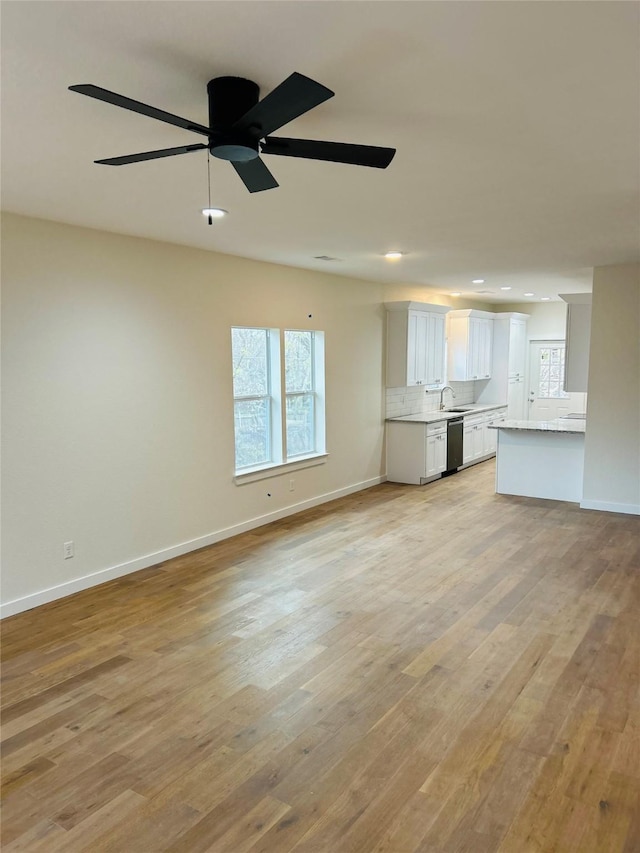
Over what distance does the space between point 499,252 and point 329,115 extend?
3.52m

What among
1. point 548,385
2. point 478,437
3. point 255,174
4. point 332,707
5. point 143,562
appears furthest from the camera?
point 548,385

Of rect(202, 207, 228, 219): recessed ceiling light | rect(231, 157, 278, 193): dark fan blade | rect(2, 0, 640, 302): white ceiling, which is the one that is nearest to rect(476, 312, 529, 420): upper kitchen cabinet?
rect(2, 0, 640, 302): white ceiling

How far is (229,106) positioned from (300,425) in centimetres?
481

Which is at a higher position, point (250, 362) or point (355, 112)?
point (355, 112)

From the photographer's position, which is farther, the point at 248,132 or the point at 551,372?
the point at 551,372

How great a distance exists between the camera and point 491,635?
11.8 ft

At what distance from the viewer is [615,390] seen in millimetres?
6223

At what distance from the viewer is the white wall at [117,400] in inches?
154

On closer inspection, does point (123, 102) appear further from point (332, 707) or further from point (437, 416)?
point (437, 416)

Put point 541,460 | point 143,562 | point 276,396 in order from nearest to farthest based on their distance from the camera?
point 143,562 < point 276,396 < point 541,460

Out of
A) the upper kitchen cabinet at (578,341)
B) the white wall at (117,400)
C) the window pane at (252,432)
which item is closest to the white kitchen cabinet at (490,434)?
the upper kitchen cabinet at (578,341)

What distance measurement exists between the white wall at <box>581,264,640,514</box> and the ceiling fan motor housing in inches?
207

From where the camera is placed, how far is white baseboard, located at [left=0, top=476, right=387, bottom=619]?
13.1 ft

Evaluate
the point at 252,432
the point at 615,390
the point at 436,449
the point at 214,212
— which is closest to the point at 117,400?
the point at 214,212
